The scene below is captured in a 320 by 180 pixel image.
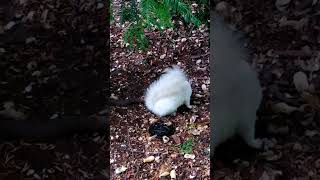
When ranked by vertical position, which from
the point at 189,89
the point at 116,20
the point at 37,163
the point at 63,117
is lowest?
the point at 37,163

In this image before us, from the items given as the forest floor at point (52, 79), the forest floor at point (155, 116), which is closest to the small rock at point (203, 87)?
the forest floor at point (155, 116)

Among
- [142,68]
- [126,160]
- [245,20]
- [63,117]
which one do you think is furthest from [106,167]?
[245,20]

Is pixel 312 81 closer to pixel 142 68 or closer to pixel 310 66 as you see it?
pixel 310 66

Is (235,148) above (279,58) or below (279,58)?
below

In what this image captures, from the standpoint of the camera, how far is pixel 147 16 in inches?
56.4

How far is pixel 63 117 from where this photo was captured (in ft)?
4.91

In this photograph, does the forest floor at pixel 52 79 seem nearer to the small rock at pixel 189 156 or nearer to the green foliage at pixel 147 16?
the green foliage at pixel 147 16

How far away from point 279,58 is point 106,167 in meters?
0.53

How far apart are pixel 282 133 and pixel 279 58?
0.65ft

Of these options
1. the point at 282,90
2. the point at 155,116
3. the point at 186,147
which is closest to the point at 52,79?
the point at 155,116

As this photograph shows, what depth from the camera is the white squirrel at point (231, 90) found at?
1468mm

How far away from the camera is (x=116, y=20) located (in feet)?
4.77

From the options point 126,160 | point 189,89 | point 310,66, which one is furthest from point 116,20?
point 310,66

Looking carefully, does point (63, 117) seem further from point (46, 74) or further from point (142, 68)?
point (142, 68)
